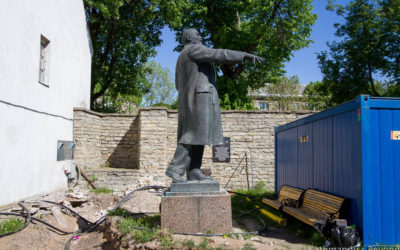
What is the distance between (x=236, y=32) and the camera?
1770cm

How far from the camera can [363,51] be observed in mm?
15719

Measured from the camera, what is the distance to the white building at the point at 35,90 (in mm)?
6984

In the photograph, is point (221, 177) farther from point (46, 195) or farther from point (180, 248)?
point (180, 248)

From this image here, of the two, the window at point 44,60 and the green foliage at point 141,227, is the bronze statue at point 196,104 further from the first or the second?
the window at point 44,60

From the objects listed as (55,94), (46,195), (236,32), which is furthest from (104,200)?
(236,32)

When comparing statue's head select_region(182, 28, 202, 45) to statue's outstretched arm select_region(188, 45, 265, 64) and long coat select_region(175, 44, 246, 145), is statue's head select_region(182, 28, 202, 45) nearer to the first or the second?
long coat select_region(175, 44, 246, 145)

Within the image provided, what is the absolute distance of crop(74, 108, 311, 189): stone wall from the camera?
35.3 ft

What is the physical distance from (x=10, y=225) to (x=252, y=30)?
14.3m

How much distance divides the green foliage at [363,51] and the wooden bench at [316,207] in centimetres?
1189

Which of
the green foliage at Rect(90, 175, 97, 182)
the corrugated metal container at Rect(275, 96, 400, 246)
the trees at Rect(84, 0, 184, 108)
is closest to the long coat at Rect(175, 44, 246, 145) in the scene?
the corrugated metal container at Rect(275, 96, 400, 246)

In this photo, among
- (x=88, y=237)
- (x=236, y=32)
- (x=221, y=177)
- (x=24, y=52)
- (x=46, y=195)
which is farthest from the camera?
(x=236, y=32)

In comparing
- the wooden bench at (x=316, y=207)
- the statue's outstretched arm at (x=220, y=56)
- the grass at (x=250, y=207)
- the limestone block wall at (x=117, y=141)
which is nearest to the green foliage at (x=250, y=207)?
the grass at (x=250, y=207)

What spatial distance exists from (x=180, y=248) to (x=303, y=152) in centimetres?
380

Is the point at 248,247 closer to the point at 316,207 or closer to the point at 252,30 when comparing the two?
the point at 316,207
